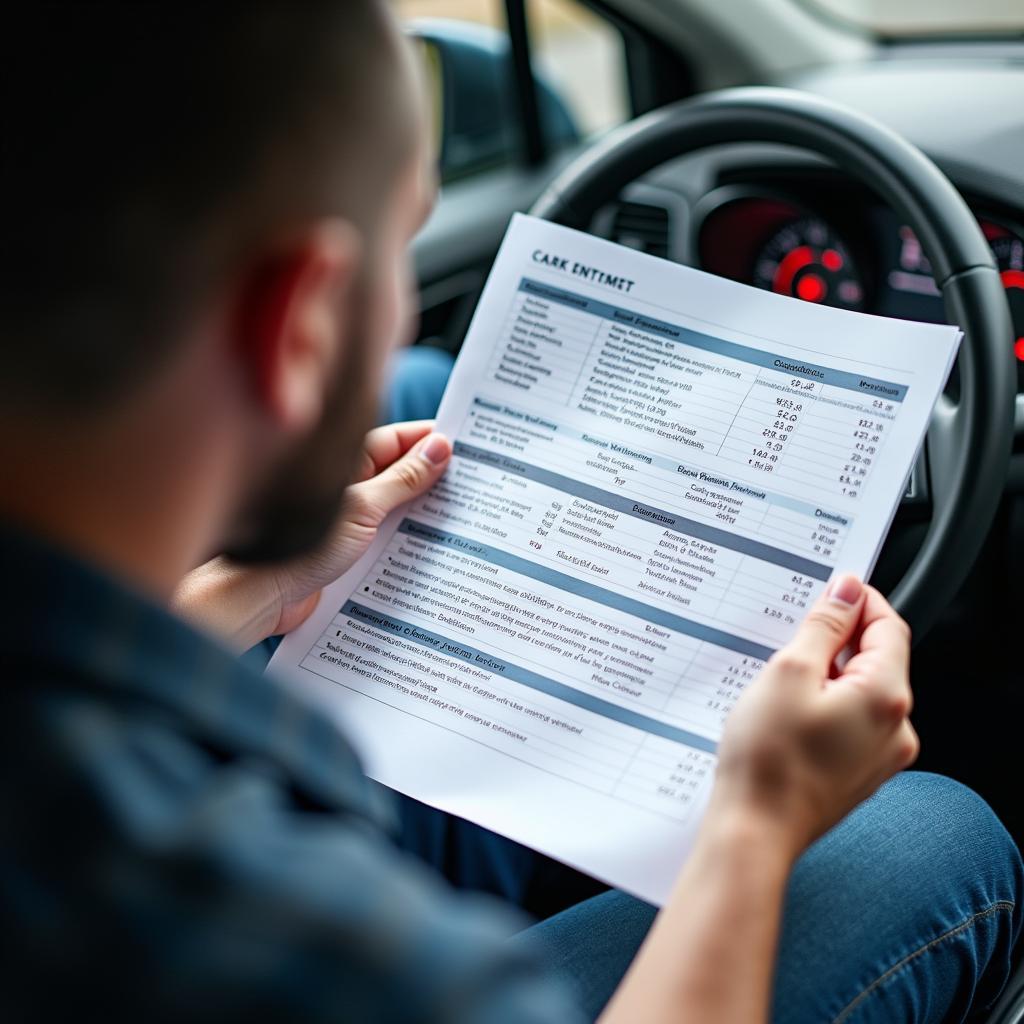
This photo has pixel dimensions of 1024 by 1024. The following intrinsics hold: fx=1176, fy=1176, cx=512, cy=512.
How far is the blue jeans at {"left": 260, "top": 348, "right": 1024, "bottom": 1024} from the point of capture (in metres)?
0.78

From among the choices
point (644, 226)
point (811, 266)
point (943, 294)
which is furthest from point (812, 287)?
point (943, 294)

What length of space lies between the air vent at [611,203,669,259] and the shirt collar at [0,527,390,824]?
41.4 inches

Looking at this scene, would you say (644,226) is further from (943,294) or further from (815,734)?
(815,734)

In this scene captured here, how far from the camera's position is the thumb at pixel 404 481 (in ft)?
3.05

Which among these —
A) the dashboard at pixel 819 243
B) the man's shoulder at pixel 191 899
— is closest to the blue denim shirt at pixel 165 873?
the man's shoulder at pixel 191 899

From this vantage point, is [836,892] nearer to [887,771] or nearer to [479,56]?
[887,771]

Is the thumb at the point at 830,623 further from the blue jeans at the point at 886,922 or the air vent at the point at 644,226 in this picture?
the air vent at the point at 644,226

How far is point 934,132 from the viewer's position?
4.19 feet

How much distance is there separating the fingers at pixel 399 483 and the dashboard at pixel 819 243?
585 mm

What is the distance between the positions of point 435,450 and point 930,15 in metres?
1.16

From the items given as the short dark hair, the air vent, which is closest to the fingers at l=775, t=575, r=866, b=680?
the short dark hair

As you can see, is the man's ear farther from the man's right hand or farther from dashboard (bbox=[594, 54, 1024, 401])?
dashboard (bbox=[594, 54, 1024, 401])

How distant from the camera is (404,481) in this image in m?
0.94

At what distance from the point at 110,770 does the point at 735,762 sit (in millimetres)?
376
